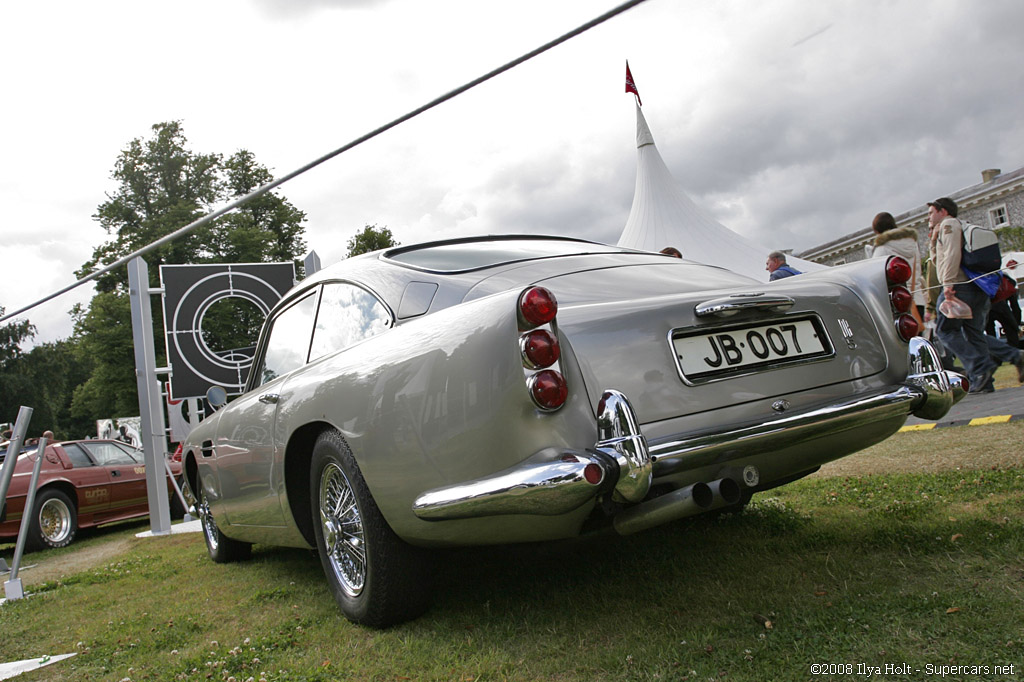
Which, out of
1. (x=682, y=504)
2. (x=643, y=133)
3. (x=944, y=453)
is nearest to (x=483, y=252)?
(x=682, y=504)

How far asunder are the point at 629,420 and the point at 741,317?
713mm

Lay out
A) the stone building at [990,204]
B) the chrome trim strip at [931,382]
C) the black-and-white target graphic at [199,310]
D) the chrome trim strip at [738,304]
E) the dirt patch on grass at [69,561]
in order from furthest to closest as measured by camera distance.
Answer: the stone building at [990,204] < the black-and-white target graphic at [199,310] < the dirt patch on grass at [69,561] < the chrome trim strip at [931,382] < the chrome trim strip at [738,304]

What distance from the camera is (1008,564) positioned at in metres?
2.61

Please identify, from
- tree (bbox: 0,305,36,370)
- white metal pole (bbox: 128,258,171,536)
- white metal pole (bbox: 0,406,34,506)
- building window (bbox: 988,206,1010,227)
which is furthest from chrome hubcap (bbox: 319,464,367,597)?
building window (bbox: 988,206,1010,227)

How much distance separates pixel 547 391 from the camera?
7.59ft

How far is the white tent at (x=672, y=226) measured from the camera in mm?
18688

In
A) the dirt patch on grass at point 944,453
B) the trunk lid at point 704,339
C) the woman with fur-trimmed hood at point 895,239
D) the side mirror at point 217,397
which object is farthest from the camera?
the woman with fur-trimmed hood at point 895,239

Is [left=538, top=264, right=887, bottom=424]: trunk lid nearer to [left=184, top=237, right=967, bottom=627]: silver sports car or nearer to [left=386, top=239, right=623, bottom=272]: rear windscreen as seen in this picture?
[left=184, top=237, right=967, bottom=627]: silver sports car

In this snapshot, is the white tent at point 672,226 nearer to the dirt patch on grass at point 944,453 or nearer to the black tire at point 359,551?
the dirt patch on grass at point 944,453

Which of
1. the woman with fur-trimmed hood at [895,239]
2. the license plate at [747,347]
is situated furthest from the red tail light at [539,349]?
the woman with fur-trimmed hood at [895,239]

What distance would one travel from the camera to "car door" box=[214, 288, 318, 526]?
3.71m

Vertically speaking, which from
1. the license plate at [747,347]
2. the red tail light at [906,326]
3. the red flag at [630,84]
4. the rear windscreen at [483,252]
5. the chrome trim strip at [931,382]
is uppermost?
the red flag at [630,84]

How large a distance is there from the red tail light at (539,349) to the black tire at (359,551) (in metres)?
0.89

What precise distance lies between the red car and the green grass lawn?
5.08 m
